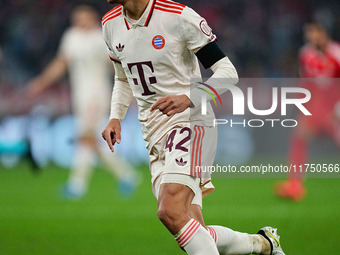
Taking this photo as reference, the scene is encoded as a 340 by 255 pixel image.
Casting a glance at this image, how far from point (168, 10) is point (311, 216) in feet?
12.4

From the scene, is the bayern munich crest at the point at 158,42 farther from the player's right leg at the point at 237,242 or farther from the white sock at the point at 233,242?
the white sock at the point at 233,242

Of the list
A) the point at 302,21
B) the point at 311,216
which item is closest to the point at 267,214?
the point at 311,216

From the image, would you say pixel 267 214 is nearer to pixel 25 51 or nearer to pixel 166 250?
pixel 166 250

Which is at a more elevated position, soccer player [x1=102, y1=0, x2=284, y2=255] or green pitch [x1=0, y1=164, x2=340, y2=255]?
soccer player [x1=102, y1=0, x2=284, y2=255]

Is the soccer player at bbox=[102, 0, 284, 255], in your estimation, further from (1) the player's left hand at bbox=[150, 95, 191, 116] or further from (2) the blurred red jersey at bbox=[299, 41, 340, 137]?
(2) the blurred red jersey at bbox=[299, 41, 340, 137]

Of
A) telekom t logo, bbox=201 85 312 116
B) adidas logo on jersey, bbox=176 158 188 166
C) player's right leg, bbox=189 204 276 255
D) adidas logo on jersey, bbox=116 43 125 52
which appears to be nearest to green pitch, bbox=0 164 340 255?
player's right leg, bbox=189 204 276 255

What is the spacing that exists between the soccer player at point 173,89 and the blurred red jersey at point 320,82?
4.88 meters

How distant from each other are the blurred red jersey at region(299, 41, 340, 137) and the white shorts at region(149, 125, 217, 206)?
4864 millimetres

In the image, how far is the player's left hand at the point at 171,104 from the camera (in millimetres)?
3506

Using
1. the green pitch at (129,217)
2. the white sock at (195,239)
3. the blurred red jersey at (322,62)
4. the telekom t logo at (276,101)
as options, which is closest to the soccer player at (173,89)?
the white sock at (195,239)

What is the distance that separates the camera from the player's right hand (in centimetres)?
402

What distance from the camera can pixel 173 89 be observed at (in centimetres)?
393

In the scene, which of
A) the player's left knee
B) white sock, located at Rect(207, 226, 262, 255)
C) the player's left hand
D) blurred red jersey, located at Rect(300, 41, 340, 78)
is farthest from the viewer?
blurred red jersey, located at Rect(300, 41, 340, 78)

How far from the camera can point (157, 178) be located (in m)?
3.98
